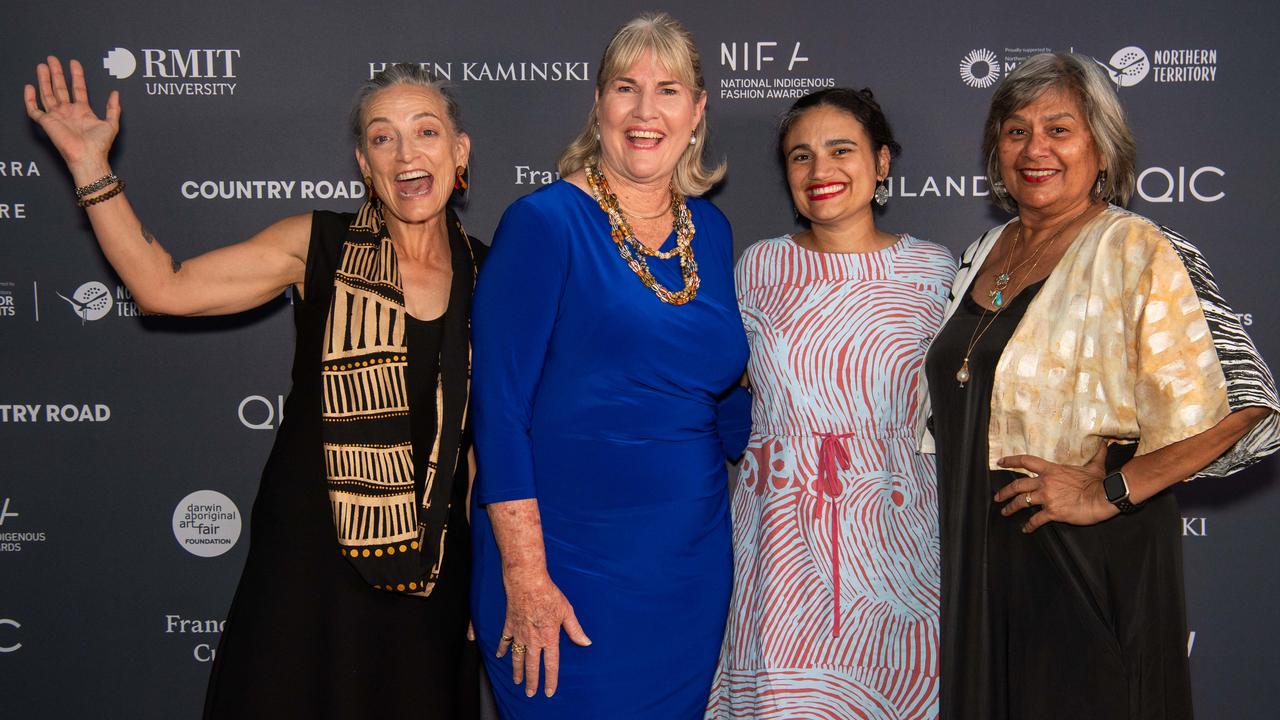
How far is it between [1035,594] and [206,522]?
8.65ft

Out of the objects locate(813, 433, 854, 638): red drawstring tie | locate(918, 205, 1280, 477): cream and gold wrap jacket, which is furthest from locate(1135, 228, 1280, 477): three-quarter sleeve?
locate(813, 433, 854, 638): red drawstring tie

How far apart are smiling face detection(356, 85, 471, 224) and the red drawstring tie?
1.10m

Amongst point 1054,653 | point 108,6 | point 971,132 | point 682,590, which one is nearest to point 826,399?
point 682,590

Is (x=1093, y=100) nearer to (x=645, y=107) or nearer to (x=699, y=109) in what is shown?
(x=699, y=109)

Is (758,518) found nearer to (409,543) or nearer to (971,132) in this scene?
(409,543)

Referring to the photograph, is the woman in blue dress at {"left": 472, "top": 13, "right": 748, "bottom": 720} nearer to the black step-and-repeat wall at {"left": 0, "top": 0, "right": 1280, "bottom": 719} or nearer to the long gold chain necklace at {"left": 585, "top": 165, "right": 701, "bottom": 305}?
the long gold chain necklace at {"left": 585, "top": 165, "right": 701, "bottom": 305}

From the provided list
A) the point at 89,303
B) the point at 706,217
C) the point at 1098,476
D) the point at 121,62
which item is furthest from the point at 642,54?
the point at 89,303

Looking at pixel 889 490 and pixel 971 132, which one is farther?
pixel 971 132

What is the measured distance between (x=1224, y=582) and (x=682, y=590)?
220 cm

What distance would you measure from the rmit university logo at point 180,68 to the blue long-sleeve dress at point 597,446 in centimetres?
172

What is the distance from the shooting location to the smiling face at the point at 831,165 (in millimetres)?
2240

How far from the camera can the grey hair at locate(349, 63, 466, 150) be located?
2.12 m

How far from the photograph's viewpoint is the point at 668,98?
1.96 meters

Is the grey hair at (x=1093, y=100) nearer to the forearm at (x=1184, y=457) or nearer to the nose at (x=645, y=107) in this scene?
the forearm at (x=1184, y=457)
